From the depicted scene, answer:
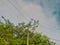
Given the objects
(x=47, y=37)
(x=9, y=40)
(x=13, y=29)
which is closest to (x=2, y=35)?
(x=9, y=40)

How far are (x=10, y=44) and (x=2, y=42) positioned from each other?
4.88 metres

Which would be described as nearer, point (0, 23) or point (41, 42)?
point (0, 23)

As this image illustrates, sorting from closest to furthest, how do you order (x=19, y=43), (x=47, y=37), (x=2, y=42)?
(x=2, y=42), (x=19, y=43), (x=47, y=37)

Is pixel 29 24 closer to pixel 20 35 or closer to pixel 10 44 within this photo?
pixel 20 35

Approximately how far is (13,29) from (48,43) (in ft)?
37.2

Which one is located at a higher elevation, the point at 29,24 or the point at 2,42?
the point at 29,24

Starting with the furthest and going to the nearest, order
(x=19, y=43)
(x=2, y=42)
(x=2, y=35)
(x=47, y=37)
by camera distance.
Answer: (x=47, y=37) → (x=19, y=43) → (x=2, y=35) → (x=2, y=42)

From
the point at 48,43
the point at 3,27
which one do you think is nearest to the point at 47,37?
the point at 48,43

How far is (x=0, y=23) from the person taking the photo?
41594 millimetres

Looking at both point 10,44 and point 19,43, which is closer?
point 10,44

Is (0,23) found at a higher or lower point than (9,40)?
higher

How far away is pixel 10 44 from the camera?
133ft

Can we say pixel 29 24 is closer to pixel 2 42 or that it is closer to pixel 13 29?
pixel 13 29

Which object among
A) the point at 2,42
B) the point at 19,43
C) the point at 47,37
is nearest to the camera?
the point at 2,42
